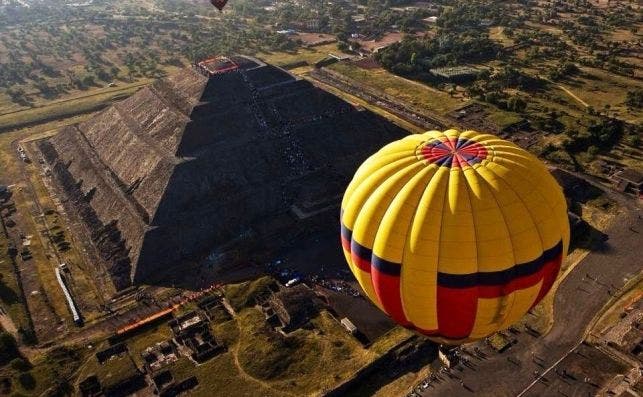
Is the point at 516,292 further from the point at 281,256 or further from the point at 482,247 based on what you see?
the point at 281,256

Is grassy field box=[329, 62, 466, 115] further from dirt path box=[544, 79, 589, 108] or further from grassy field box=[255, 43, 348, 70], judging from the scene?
dirt path box=[544, 79, 589, 108]

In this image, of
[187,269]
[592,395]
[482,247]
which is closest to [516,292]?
[482,247]

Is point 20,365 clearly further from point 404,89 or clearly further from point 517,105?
point 404,89

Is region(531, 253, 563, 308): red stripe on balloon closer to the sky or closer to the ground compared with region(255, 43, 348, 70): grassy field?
closer to the sky

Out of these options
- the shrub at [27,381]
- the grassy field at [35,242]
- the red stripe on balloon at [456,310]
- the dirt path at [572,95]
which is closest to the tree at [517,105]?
the dirt path at [572,95]

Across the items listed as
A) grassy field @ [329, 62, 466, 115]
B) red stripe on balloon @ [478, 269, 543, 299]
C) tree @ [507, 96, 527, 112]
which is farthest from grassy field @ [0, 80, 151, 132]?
red stripe on balloon @ [478, 269, 543, 299]
